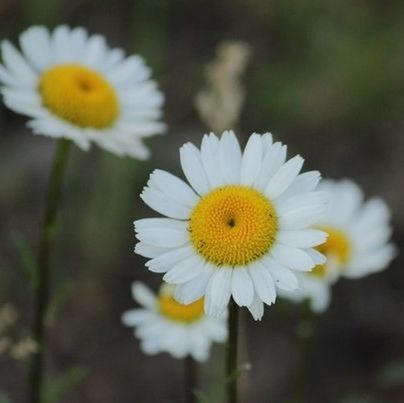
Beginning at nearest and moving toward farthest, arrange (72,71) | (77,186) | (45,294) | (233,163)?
(233,163)
(45,294)
(72,71)
(77,186)

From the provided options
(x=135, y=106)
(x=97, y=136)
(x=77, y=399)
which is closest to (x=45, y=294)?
(x=97, y=136)

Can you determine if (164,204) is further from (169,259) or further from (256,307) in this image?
(256,307)

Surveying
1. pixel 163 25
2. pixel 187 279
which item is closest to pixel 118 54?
pixel 187 279

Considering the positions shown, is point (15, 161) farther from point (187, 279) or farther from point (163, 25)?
point (187, 279)

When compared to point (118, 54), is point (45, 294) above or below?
below

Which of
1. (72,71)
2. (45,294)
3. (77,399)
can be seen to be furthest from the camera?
(77,399)

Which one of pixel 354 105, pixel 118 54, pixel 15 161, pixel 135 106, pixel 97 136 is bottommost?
pixel 97 136

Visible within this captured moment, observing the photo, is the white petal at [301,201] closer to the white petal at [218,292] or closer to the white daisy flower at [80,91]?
the white petal at [218,292]

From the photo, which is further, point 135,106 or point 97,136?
point 135,106

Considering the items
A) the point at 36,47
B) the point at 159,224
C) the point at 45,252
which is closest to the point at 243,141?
→ the point at 36,47
